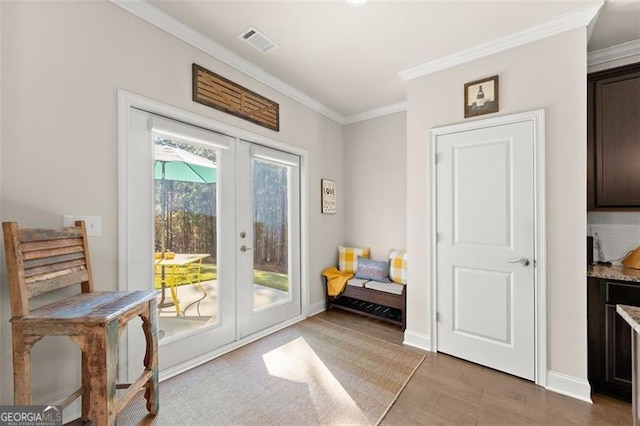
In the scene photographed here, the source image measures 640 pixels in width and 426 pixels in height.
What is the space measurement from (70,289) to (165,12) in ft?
6.58

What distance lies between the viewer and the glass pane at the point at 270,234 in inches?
111

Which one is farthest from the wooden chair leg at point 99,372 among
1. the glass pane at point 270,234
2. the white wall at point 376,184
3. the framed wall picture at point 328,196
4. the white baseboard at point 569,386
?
the white wall at point 376,184

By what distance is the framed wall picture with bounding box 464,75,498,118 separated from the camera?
225cm

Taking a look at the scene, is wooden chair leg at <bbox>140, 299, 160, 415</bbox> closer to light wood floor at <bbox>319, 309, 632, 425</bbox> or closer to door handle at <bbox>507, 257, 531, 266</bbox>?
light wood floor at <bbox>319, 309, 632, 425</bbox>

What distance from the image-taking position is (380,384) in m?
2.00

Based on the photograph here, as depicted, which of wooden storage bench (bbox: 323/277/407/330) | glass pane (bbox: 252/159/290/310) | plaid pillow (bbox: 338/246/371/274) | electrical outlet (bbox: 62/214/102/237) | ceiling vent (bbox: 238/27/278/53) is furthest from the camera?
plaid pillow (bbox: 338/246/371/274)

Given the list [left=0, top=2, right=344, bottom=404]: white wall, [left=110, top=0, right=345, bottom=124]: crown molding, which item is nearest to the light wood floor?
[left=0, top=2, right=344, bottom=404]: white wall

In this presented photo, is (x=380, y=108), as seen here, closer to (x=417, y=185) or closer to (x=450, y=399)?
(x=417, y=185)

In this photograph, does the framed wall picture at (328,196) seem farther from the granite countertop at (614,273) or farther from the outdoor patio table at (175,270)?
the granite countertop at (614,273)

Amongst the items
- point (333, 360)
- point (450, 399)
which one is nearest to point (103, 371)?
point (333, 360)

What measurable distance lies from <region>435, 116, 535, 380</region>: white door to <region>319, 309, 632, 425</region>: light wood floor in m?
0.21

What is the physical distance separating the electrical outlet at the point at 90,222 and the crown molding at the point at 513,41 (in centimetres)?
287

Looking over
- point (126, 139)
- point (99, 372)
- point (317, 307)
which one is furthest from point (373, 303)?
point (126, 139)

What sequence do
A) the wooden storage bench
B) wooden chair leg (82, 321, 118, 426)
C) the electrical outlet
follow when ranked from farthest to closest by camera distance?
the wooden storage bench < the electrical outlet < wooden chair leg (82, 321, 118, 426)
